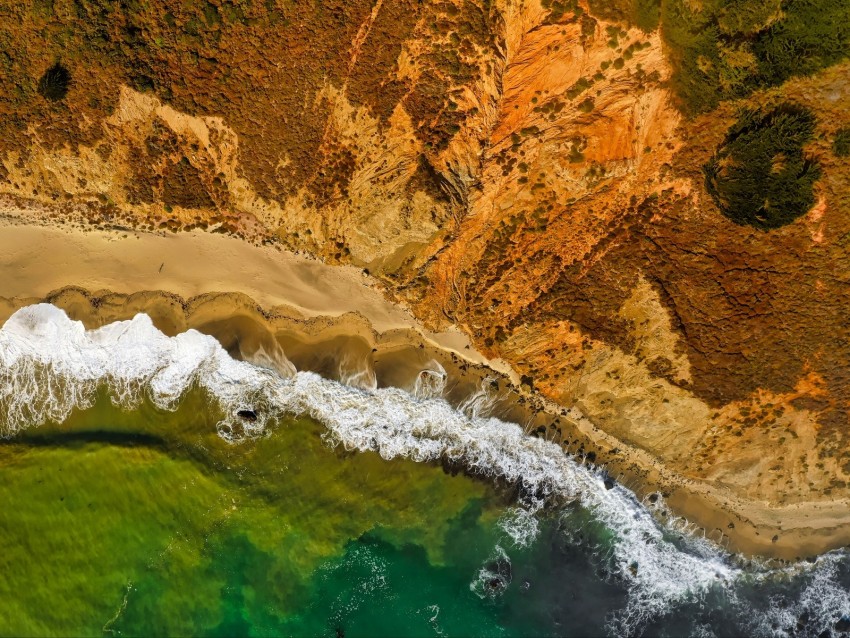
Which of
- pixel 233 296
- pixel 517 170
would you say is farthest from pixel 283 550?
pixel 517 170

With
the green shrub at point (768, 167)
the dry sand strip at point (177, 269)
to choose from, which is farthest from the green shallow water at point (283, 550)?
the green shrub at point (768, 167)

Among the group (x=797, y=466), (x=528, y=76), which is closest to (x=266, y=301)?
(x=528, y=76)

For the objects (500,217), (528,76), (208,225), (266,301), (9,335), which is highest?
(528,76)

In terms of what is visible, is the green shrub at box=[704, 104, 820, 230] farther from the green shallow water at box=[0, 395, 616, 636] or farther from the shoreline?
the green shallow water at box=[0, 395, 616, 636]

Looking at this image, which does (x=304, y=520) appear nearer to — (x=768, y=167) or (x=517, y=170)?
(x=517, y=170)

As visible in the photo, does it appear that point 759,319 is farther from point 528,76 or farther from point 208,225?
point 208,225
